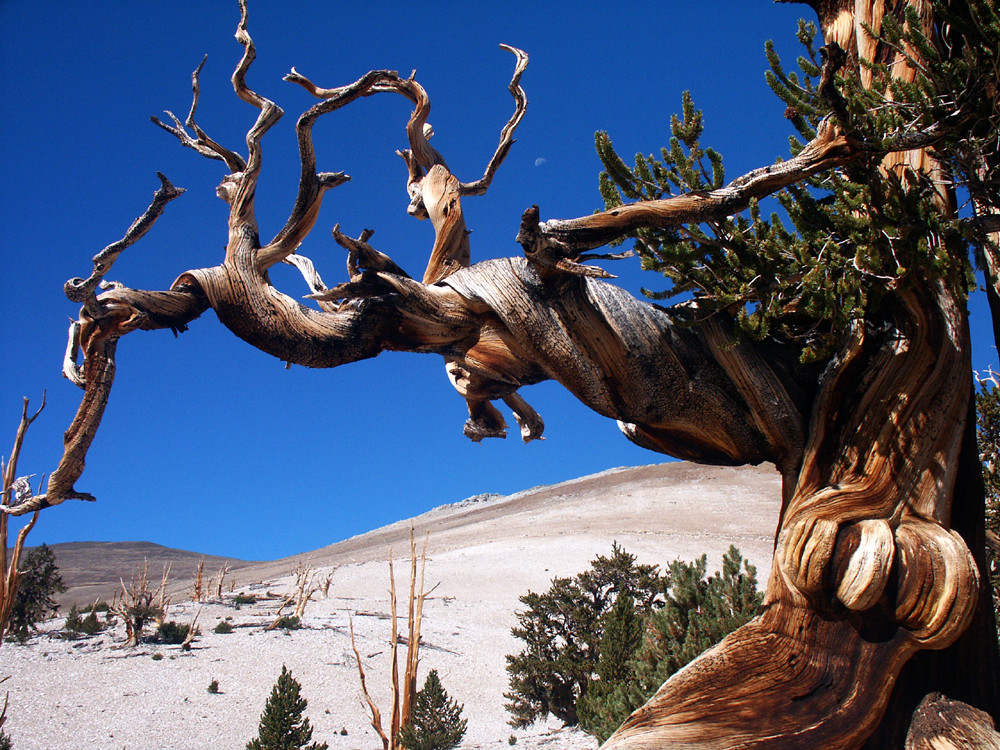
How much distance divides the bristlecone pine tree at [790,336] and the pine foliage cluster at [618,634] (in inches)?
125

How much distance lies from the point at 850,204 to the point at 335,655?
1515 centimetres

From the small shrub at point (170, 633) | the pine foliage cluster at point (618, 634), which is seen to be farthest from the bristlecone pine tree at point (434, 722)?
the small shrub at point (170, 633)

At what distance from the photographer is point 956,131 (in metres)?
2.92

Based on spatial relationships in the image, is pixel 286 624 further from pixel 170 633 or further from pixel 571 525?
pixel 571 525

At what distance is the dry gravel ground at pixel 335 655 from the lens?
11289 millimetres

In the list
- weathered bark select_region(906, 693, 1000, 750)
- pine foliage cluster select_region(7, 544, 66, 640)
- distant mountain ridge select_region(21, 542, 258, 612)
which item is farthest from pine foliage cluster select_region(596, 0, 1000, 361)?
distant mountain ridge select_region(21, 542, 258, 612)

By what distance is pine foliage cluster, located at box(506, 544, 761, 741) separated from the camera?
21.5 feet

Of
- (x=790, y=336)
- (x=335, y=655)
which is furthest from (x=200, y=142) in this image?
(x=335, y=655)

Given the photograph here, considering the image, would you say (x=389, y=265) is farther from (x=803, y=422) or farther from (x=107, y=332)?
(x=803, y=422)

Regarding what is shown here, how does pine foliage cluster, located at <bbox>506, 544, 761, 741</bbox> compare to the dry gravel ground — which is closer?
pine foliage cluster, located at <bbox>506, 544, 761, 741</bbox>

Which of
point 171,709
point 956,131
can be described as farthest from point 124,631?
point 956,131

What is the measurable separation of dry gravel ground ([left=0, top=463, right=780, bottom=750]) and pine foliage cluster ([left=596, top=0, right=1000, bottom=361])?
763 centimetres

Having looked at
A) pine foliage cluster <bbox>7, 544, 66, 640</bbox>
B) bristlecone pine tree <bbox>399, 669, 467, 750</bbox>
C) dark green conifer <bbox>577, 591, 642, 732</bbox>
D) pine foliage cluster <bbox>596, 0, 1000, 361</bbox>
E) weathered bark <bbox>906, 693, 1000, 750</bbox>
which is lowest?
bristlecone pine tree <bbox>399, 669, 467, 750</bbox>

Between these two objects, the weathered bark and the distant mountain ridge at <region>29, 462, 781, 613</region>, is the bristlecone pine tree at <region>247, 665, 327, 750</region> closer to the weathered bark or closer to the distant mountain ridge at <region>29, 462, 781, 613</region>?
the weathered bark
